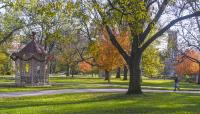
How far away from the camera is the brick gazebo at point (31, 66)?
154 feet

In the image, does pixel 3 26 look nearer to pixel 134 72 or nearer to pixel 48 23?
pixel 48 23

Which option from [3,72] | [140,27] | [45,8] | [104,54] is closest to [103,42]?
[104,54]

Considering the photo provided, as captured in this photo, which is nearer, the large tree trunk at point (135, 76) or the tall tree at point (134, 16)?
the tall tree at point (134, 16)

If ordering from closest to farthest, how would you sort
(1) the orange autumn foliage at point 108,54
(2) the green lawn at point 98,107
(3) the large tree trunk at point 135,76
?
(2) the green lawn at point 98,107
(3) the large tree trunk at point 135,76
(1) the orange autumn foliage at point 108,54

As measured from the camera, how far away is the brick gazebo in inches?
1849

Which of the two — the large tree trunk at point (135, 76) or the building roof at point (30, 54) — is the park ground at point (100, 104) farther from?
the building roof at point (30, 54)

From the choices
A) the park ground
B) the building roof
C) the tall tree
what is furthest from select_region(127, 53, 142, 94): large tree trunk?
the building roof

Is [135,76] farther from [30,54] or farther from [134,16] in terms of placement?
[30,54]

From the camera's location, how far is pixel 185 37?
2432 inches

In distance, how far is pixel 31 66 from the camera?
47.3m

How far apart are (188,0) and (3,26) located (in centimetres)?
3441

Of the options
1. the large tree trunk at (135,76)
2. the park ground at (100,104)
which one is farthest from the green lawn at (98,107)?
the large tree trunk at (135,76)

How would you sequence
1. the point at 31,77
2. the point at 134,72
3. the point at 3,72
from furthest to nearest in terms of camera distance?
1. the point at 3,72
2. the point at 31,77
3. the point at 134,72

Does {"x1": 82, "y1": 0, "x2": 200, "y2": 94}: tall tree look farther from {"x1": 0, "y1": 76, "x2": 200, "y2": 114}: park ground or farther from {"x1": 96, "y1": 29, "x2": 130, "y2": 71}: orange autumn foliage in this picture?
{"x1": 96, "y1": 29, "x2": 130, "y2": 71}: orange autumn foliage
